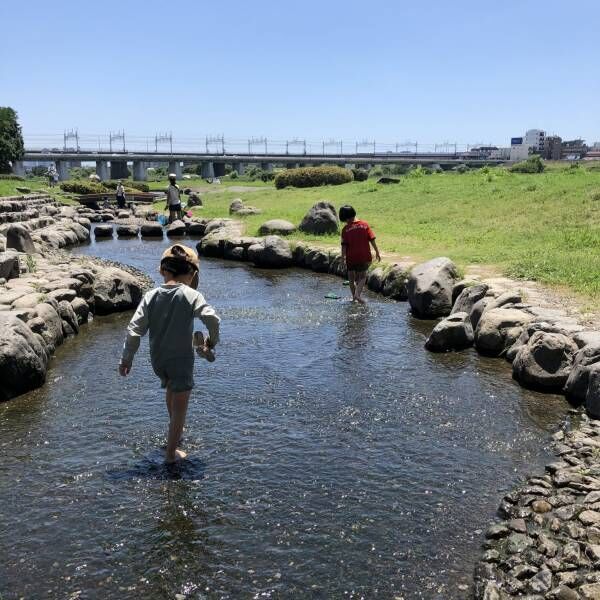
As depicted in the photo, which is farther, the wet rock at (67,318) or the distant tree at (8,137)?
the distant tree at (8,137)

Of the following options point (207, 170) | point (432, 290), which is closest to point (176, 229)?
point (432, 290)

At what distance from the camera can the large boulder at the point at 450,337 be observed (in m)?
11.3

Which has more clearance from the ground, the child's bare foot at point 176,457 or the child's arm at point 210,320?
the child's arm at point 210,320

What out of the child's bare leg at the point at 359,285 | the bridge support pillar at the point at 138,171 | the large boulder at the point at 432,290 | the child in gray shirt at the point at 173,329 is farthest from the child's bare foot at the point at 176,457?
the bridge support pillar at the point at 138,171

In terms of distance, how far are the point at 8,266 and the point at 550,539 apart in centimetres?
1302

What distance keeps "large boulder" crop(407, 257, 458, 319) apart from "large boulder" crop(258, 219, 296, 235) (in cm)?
1078

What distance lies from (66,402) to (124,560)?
163 inches

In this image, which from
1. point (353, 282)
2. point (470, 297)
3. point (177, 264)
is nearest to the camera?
point (177, 264)

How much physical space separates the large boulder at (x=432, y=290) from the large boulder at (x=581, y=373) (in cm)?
480

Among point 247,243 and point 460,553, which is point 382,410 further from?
point 247,243

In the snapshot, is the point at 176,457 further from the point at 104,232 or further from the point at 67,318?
the point at 104,232

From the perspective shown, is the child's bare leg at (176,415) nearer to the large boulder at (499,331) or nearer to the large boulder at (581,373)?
the large boulder at (581,373)

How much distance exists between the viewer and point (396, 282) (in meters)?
15.8

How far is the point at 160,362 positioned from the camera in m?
6.63
